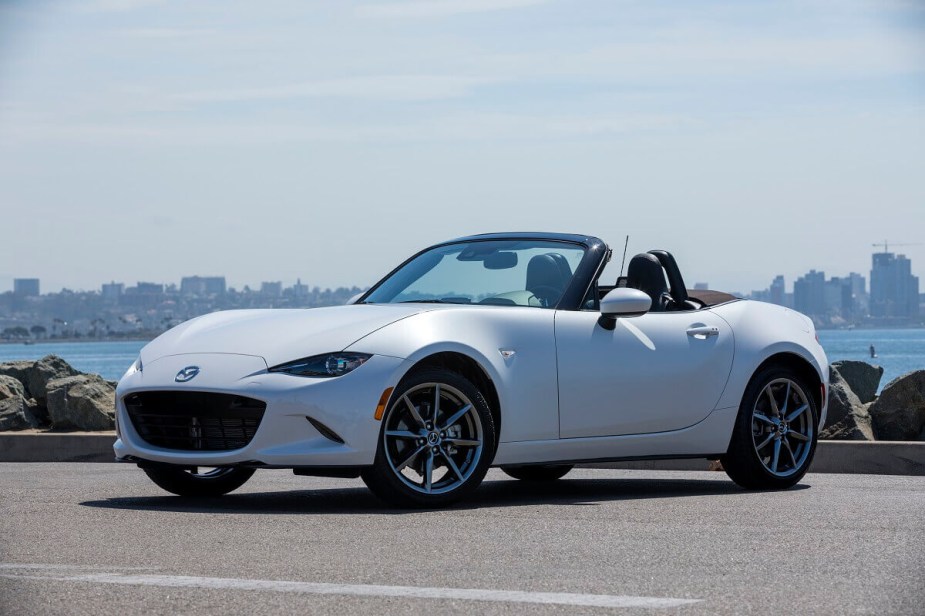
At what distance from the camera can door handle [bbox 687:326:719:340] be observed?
31.0 feet

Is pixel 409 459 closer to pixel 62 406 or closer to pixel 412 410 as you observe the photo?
pixel 412 410

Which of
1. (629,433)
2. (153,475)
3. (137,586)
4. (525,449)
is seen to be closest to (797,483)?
(629,433)

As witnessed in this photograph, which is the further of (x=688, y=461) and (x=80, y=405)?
(x=80, y=405)

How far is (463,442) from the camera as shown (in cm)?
819

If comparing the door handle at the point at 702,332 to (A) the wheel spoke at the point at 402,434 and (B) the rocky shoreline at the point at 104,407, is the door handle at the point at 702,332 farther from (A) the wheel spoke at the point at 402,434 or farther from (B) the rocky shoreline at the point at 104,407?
(B) the rocky shoreline at the point at 104,407

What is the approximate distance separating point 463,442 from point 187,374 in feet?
4.93

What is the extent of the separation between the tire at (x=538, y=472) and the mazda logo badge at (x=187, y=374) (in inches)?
116

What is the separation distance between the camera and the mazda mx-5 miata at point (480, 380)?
7.89m

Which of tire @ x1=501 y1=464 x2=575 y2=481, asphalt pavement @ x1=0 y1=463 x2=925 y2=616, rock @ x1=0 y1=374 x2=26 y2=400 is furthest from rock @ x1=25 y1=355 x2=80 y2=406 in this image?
asphalt pavement @ x1=0 y1=463 x2=925 y2=616

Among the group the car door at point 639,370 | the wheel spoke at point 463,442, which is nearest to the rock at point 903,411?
the car door at point 639,370

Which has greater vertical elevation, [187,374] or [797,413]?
[187,374]

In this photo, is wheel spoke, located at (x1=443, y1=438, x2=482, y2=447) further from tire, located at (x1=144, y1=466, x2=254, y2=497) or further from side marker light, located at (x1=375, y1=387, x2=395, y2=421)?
tire, located at (x1=144, y1=466, x2=254, y2=497)

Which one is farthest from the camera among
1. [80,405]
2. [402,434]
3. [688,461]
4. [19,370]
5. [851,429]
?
[19,370]

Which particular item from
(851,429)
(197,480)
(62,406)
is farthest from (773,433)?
(62,406)
